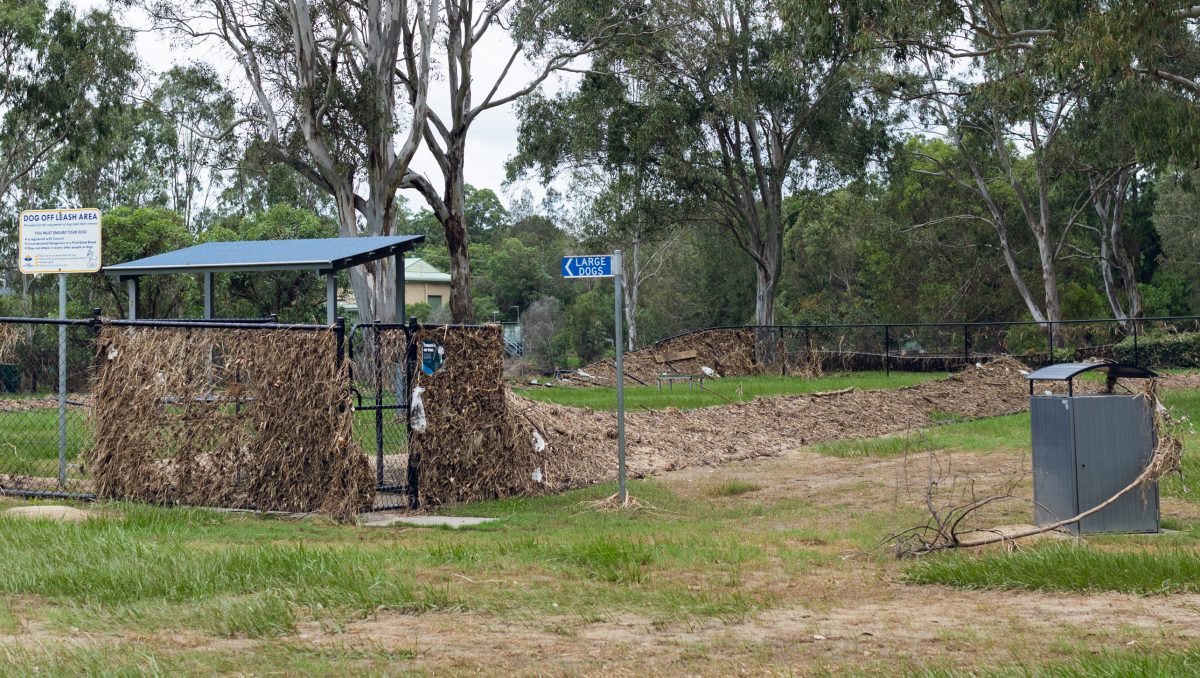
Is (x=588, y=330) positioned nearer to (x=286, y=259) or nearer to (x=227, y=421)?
(x=286, y=259)

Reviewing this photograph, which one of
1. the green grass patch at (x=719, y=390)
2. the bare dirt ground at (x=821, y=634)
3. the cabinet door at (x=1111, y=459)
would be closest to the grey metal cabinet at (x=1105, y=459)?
the cabinet door at (x=1111, y=459)

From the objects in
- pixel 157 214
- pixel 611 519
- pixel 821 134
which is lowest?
pixel 611 519

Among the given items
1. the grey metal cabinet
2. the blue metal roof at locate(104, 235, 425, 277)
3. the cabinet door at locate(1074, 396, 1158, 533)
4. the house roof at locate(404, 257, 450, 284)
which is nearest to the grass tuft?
the grey metal cabinet

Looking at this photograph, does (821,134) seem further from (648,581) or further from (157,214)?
(648,581)

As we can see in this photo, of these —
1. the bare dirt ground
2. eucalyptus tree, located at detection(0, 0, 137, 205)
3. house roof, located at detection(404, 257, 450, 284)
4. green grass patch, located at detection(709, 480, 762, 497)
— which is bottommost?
green grass patch, located at detection(709, 480, 762, 497)

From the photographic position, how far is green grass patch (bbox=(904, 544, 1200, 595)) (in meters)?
6.91

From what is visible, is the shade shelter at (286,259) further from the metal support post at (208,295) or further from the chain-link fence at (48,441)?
the chain-link fence at (48,441)

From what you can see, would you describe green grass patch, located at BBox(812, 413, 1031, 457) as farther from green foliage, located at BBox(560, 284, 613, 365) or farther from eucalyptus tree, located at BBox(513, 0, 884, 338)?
green foliage, located at BBox(560, 284, 613, 365)

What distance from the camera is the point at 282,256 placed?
48.0 ft

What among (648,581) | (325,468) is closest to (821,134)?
(325,468)

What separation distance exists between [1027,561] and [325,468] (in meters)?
6.33

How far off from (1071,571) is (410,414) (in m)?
6.51

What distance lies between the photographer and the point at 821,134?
41.1 m

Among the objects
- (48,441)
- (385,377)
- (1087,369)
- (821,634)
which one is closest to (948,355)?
(48,441)
